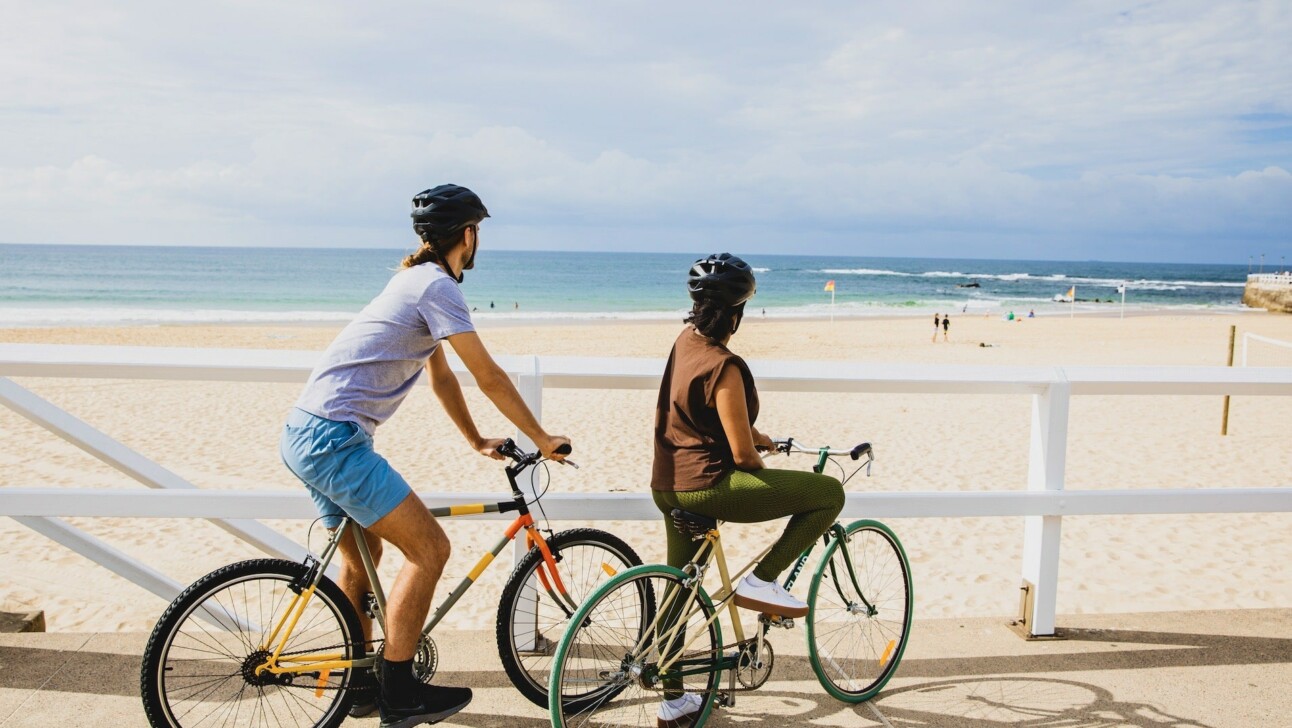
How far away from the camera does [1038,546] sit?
161 inches

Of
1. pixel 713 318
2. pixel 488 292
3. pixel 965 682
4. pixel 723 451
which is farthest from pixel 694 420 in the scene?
pixel 488 292

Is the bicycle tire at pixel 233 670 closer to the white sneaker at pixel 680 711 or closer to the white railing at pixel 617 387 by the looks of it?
the white railing at pixel 617 387

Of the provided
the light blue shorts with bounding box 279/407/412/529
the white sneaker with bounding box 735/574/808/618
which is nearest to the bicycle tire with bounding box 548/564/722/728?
the white sneaker with bounding box 735/574/808/618

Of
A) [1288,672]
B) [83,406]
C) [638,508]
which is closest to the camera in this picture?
[638,508]

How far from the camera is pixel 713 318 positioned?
2.99 m

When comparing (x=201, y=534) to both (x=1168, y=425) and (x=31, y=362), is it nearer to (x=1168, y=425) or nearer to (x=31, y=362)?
(x=31, y=362)

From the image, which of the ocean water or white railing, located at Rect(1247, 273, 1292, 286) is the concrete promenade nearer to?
the ocean water

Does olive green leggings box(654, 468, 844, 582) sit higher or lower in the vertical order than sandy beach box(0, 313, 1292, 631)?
higher

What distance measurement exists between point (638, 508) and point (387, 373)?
1.18 m

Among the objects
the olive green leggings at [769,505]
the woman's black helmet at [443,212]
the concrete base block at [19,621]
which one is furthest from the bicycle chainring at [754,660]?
the concrete base block at [19,621]

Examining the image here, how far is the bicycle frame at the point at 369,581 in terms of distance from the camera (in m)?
2.80

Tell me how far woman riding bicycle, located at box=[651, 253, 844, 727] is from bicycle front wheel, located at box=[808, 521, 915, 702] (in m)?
0.33

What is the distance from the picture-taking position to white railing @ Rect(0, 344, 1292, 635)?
3.40 metres

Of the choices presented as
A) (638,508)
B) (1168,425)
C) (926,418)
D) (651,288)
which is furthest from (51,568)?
(651,288)
